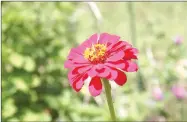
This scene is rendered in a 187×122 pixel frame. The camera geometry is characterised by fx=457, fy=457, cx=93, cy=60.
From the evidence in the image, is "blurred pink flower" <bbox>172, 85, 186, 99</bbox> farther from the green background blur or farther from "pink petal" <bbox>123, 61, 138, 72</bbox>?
"pink petal" <bbox>123, 61, 138, 72</bbox>

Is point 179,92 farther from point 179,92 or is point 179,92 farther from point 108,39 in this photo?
point 108,39

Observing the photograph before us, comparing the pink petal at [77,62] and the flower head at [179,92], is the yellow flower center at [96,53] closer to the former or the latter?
the pink petal at [77,62]

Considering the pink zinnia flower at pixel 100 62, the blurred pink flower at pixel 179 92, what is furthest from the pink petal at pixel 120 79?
the blurred pink flower at pixel 179 92

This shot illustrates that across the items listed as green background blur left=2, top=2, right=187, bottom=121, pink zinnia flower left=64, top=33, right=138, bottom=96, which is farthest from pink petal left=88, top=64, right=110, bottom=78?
green background blur left=2, top=2, right=187, bottom=121

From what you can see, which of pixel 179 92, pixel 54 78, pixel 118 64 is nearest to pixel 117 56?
pixel 118 64

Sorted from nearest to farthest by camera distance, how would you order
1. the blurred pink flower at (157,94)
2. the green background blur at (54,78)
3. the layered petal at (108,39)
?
the layered petal at (108,39)
the green background blur at (54,78)
the blurred pink flower at (157,94)

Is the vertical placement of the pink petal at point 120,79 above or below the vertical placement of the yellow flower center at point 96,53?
below

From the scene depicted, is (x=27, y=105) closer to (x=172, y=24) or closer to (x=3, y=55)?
(x=3, y=55)

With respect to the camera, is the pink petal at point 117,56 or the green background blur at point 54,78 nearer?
the pink petal at point 117,56
